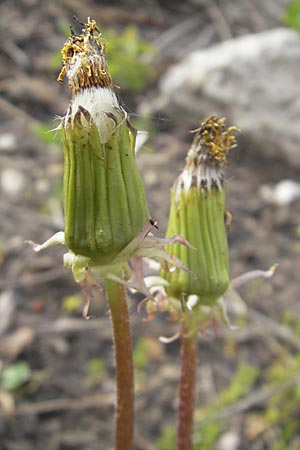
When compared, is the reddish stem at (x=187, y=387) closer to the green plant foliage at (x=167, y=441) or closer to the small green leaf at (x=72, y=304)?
the green plant foliage at (x=167, y=441)

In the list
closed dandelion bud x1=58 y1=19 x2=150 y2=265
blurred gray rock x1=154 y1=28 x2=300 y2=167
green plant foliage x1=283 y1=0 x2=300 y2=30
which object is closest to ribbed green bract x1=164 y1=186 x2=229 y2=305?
closed dandelion bud x1=58 y1=19 x2=150 y2=265

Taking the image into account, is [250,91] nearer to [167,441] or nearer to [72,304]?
[72,304]

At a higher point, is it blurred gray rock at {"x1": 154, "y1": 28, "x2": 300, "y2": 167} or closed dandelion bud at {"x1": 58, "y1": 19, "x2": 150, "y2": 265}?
blurred gray rock at {"x1": 154, "y1": 28, "x2": 300, "y2": 167}

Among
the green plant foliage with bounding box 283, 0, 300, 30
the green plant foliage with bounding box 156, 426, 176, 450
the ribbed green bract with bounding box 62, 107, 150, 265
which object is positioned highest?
the green plant foliage with bounding box 283, 0, 300, 30

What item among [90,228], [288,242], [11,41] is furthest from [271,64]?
[90,228]

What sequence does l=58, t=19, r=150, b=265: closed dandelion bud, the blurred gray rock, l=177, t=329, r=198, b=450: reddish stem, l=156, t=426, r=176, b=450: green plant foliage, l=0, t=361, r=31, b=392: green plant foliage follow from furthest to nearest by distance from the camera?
1. the blurred gray rock
2. l=0, t=361, r=31, b=392: green plant foliage
3. l=156, t=426, r=176, b=450: green plant foliage
4. l=177, t=329, r=198, b=450: reddish stem
5. l=58, t=19, r=150, b=265: closed dandelion bud

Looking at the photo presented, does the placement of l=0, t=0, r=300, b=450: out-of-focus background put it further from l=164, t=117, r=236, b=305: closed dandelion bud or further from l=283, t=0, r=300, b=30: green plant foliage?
l=164, t=117, r=236, b=305: closed dandelion bud
